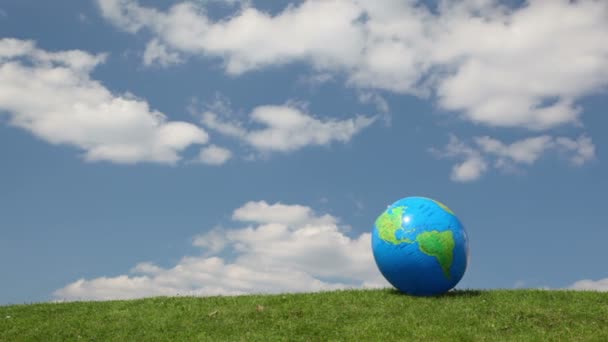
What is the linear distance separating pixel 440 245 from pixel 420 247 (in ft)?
2.27

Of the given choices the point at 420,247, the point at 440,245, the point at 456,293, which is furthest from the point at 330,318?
the point at 456,293

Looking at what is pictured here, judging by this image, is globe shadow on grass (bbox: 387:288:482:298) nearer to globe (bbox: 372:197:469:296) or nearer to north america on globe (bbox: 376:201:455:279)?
globe (bbox: 372:197:469:296)

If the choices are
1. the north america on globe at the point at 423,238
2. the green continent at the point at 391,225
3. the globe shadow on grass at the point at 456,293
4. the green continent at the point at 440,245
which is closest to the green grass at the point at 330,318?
the globe shadow on grass at the point at 456,293

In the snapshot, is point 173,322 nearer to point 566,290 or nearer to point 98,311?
point 98,311

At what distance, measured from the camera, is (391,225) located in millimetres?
20719

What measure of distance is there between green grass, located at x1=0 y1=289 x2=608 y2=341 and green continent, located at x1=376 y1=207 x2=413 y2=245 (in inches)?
76.3

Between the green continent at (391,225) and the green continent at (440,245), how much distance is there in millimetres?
443

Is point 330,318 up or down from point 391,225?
down

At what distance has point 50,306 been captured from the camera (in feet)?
75.8

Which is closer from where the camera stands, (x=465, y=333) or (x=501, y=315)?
(x=465, y=333)

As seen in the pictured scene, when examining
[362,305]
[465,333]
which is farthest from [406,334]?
[362,305]

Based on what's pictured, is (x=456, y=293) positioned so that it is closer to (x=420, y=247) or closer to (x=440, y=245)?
(x=440, y=245)

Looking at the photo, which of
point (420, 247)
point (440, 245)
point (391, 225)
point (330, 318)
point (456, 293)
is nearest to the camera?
point (330, 318)

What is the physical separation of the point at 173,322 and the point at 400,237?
7556 mm
